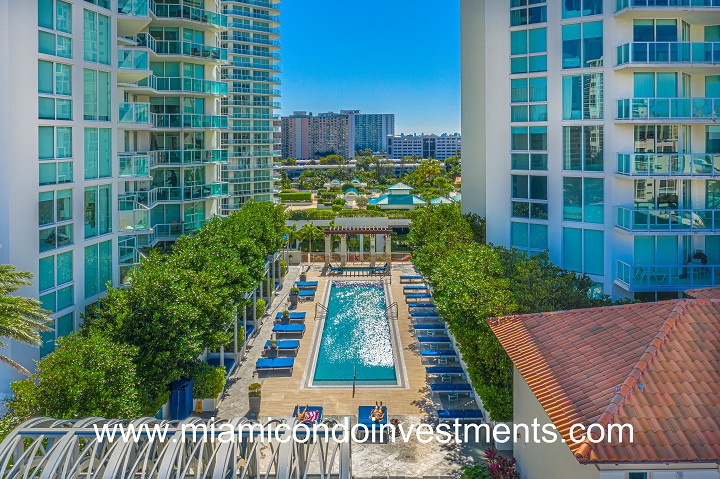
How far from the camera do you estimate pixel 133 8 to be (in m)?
26.1

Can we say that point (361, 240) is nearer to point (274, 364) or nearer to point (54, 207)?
point (274, 364)

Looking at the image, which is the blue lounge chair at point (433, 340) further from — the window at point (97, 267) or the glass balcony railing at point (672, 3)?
the glass balcony railing at point (672, 3)

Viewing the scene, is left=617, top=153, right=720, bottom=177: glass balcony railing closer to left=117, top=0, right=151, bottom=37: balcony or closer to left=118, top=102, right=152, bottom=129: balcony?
left=118, top=102, right=152, bottom=129: balcony

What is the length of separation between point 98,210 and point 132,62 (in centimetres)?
647

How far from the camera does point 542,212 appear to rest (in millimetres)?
28328

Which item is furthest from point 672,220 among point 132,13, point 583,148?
point 132,13

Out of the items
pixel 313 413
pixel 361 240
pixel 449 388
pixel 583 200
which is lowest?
pixel 313 413

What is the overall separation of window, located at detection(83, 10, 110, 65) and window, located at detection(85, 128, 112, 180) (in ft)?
8.51

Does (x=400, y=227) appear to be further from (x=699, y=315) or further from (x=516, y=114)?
(x=699, y=315)

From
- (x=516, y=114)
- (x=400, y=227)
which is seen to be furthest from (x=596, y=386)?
(x=400, y=227)

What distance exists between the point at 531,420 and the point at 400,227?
45.5 m

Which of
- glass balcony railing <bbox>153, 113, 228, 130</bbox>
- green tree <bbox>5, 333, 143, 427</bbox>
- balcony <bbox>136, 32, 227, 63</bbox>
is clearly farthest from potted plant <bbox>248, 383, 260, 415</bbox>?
balcony <bbox>136, 32, 227, 63</bbox>

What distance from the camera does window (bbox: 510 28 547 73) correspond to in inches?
1092

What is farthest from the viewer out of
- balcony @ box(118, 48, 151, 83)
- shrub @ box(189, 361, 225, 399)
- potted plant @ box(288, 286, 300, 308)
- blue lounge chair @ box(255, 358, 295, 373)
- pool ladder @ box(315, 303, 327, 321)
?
potted plant @ box(288, 286, 300, 308)
